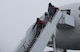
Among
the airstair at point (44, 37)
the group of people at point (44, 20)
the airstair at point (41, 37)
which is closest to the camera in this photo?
the airstair at point (44, 37)

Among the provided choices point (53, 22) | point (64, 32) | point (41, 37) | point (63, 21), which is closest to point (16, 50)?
point (41, 37)

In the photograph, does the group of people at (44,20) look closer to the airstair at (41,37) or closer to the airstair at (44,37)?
the airstair at (41,37)

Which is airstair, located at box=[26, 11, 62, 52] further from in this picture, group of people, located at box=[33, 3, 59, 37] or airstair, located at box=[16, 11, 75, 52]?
group of people, located at box=[33, 3, 59, 37]

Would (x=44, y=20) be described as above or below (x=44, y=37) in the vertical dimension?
above

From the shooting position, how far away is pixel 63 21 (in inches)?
316

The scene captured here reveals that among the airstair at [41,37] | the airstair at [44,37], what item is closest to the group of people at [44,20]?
the airstair at [41,37]

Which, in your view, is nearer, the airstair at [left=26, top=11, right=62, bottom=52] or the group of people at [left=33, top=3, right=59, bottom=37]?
the airstair at [left=26, top=11, right=62, bottom=52]

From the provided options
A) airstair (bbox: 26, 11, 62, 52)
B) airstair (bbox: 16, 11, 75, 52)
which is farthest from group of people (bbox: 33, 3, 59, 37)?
airstair (bbox: 26, 11, 62, 52)

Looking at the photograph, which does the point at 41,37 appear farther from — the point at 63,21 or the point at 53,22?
the point at 63,21

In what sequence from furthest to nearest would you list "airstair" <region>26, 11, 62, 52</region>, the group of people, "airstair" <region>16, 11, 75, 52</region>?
the group of people
"airstair" <region>16, 11, 75, 52</region>
"airstair" <region>26, 11, 62, 52</region>

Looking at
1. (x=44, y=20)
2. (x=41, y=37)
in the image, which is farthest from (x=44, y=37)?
(x=44, y=20)

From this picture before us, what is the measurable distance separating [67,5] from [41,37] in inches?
178

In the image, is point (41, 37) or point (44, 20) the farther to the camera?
point (44, 20)

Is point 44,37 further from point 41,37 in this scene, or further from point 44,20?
point 44,20
